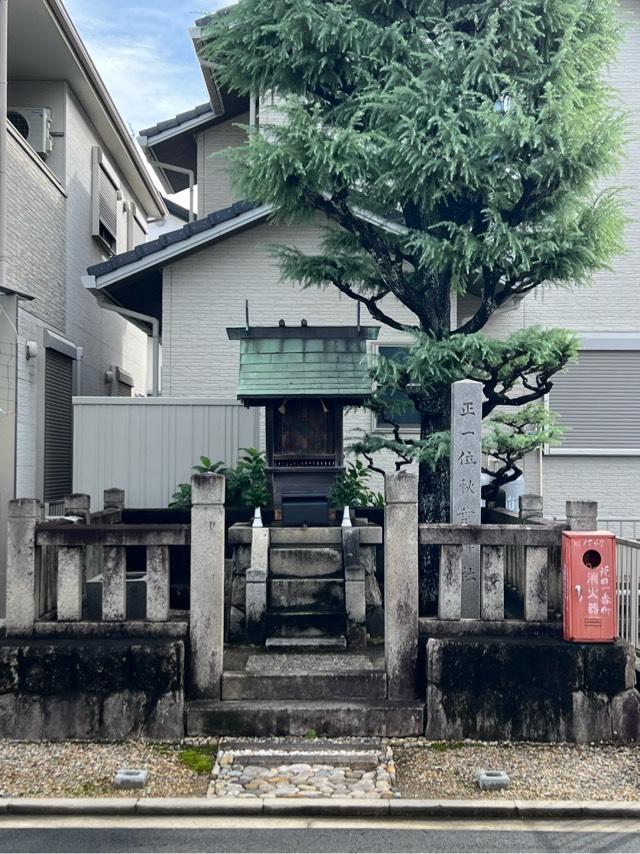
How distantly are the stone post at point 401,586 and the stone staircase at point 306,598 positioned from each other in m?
1.21

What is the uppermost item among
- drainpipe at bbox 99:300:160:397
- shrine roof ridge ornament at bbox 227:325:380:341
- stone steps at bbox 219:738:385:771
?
drainpipe at bbox 99:300:160:397

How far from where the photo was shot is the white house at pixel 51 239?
40.9ft

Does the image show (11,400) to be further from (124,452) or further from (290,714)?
(290,714)

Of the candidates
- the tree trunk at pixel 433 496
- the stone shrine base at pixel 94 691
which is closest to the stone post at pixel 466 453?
the tree trunk at pixel 433 496

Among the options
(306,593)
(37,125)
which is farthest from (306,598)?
(37,125)

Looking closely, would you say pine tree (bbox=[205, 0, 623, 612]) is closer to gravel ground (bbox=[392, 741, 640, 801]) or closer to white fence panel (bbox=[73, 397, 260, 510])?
gravel ground (bbox=[392, 741, 640, 801])

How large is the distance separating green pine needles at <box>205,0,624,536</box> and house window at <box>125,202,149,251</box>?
501 inches

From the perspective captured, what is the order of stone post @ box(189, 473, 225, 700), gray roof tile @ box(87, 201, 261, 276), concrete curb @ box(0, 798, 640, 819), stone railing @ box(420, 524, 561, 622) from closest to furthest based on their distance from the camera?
concrete curb @ box(0, 798, 640, 819) < stone post @ box(189, 473, 225, 700) < stone railing @ box(420, 524, 561, 622) < gray roof tile @ box(87, 201, 261, 276)

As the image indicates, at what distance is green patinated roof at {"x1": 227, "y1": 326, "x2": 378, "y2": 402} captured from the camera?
9.69 meters

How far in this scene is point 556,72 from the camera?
866cm

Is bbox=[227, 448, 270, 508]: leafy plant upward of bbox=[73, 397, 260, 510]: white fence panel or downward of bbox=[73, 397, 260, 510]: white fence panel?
downward

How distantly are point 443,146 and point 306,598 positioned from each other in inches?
198

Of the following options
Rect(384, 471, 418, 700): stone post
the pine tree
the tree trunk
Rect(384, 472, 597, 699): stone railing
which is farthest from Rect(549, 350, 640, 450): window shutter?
Rect(384, 471, 418, 700): stone post

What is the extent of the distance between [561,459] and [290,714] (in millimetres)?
9887
